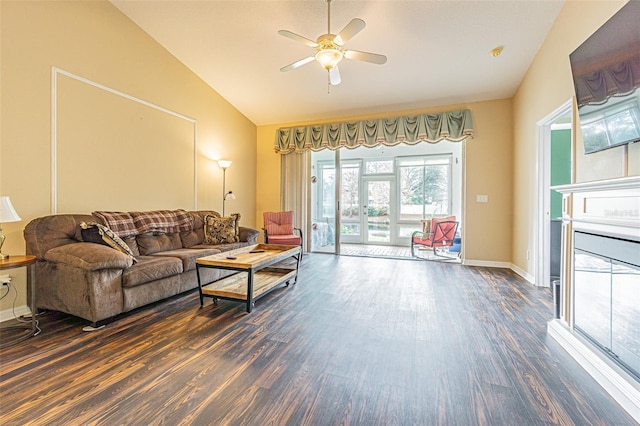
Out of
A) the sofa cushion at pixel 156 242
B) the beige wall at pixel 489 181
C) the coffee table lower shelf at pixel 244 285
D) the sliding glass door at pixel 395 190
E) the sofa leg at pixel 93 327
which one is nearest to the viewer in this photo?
the sofa leg at pixel 93 327

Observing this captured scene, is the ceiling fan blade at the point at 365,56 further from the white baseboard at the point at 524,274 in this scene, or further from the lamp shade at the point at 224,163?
the white baseboard at the point at 524,274

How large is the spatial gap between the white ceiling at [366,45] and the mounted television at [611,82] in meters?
1.46

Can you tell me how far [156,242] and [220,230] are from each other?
89 centimetres

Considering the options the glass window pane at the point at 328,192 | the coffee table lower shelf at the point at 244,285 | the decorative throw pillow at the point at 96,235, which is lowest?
the coffee table lower shelf at the point at 244,285

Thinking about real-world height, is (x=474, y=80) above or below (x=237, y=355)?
above

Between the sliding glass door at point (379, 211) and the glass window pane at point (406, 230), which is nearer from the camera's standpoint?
the glass window pane at point (406, 230)

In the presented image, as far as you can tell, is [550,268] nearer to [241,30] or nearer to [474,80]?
[474,80]

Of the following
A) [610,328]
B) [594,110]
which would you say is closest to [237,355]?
[610,328]

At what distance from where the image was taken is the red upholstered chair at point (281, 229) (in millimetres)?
5184

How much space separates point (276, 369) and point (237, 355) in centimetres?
33

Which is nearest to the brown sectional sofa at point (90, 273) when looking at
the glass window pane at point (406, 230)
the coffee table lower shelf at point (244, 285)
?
the coffee table lower shelf at point (244, 285)

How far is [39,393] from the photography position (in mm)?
1580

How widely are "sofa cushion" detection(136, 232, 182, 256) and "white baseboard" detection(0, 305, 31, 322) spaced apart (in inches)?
41.9

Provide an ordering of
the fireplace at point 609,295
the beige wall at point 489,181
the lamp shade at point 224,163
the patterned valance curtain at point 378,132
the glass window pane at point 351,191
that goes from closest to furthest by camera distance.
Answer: the fireplace at point 609,295 → the beige wall at point 489,181 → the patterned valance curtain at point 378,132 → the lamp shade at point 224,163 → the glass window pane at point 351,191
